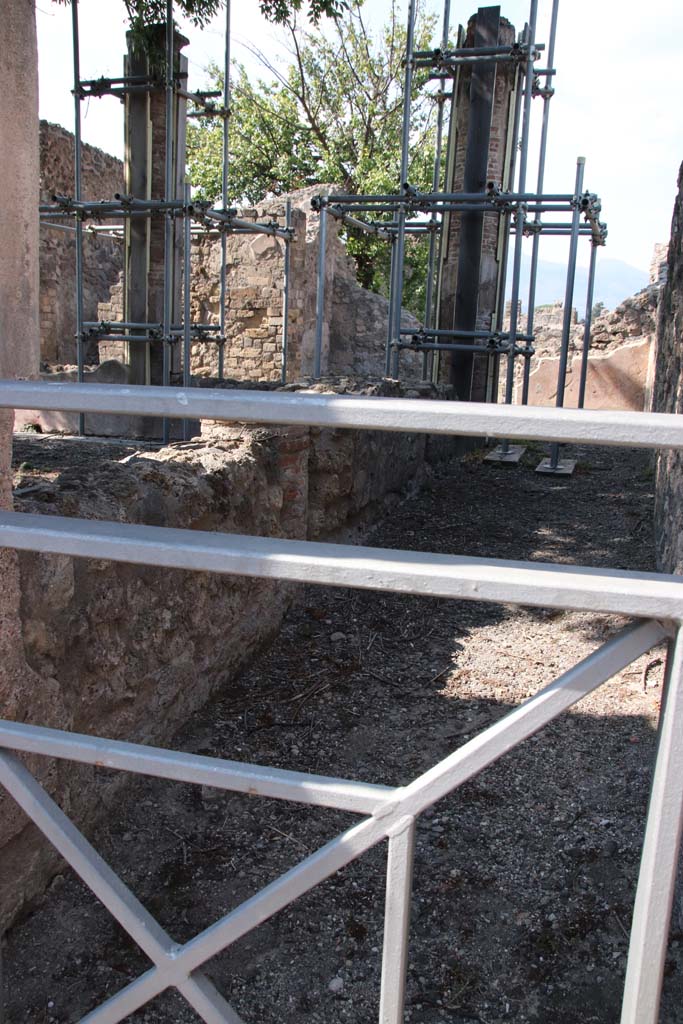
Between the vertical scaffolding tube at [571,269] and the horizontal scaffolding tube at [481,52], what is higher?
the horizontal scaffolding tube at [481,52]

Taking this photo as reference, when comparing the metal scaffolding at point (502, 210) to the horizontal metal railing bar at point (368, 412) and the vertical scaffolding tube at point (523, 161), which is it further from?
the horizontal metal railing bar at point (368, 412)

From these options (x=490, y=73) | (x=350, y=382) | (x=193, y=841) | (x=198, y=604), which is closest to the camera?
(x=193, y=841)

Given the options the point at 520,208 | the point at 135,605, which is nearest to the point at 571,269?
the point at 520,208

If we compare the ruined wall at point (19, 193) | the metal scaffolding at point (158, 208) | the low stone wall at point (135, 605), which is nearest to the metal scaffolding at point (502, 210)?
the metal scaffolding at point (158, 208)

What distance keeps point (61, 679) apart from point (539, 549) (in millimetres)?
3395

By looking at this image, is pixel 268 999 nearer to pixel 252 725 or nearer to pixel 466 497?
pixel 252 725

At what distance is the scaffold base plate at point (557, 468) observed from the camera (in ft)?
24.0

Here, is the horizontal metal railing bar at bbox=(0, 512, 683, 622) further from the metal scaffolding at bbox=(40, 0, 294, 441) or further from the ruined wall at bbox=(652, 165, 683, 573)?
the metal scaffolding at bbox=(40, 0, 294, 441)

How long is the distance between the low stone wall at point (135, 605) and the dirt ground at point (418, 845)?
171 mm

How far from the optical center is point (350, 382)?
6297mm

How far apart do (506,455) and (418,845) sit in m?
5.68

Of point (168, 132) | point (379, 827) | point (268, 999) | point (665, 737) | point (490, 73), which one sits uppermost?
point (490, 73)

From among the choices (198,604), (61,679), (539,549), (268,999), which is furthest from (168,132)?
(268,999)

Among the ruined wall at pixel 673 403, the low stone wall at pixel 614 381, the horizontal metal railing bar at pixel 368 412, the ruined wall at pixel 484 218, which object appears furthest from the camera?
the low stone wall at pixel 614 381
